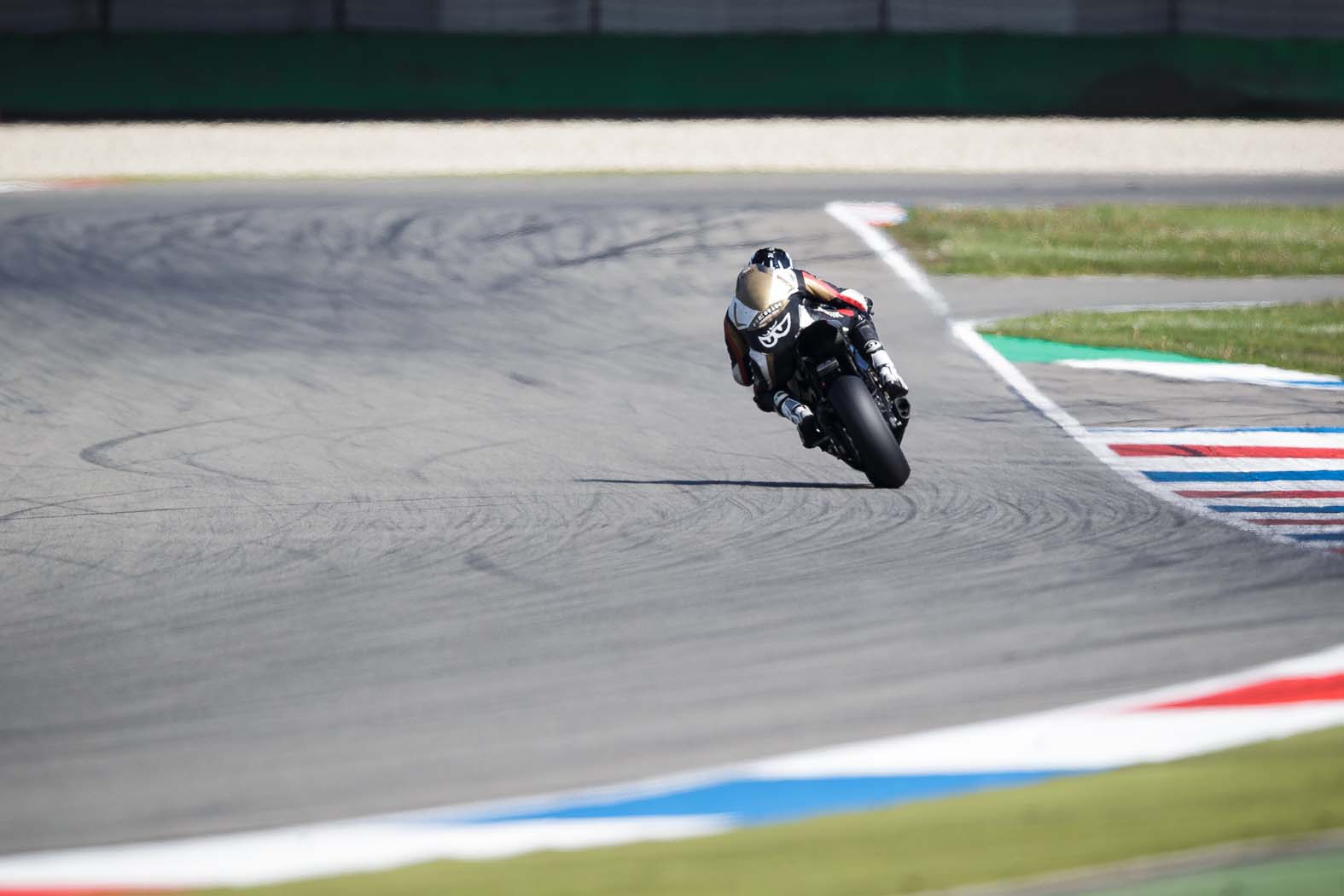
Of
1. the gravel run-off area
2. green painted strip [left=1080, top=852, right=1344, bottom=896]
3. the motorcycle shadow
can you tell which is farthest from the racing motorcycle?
the gravel run-off area

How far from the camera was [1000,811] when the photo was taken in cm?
493

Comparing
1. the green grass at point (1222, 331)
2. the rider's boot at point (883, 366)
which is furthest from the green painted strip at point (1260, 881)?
the green grass at point (1222, 331)

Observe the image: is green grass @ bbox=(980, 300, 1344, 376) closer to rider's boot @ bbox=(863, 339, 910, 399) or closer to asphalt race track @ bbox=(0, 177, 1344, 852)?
asphalt race track @ bbox=(0, 177, 1344, 852)

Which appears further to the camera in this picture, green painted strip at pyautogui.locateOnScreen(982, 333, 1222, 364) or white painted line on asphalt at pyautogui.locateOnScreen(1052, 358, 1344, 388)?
green painted strip at pyautogui.locateOnScreen(982, 333, 1222, 364)

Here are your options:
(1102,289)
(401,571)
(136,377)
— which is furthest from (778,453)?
(1102,289)

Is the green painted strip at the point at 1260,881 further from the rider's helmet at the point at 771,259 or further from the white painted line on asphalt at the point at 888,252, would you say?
the white painted line on asphalt at the point at 888,252

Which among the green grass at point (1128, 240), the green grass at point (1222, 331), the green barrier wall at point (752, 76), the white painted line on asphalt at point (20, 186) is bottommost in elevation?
the green grass at point (1222, 331)

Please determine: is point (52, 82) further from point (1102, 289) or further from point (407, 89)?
point (1102, 289)

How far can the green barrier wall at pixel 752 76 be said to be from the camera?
26.5 metres

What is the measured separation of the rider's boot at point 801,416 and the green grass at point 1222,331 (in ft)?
16.1

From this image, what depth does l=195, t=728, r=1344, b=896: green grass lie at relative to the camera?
4.51m

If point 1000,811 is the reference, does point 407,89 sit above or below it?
above

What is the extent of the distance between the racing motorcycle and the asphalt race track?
219 mm

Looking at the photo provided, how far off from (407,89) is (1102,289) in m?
14.2
